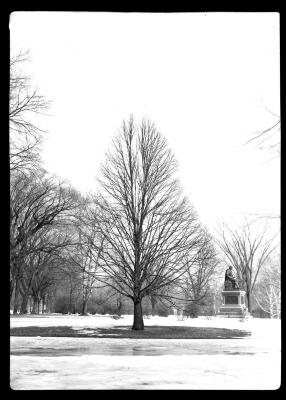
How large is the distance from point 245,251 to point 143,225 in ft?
33.0

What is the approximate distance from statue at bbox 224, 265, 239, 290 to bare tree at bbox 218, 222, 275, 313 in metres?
0.61

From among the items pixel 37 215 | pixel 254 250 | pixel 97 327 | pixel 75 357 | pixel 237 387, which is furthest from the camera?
pixel 254 250

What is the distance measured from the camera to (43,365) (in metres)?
9.95

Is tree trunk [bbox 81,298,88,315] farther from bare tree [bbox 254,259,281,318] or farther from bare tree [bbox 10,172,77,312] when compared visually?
bare tree [bbox 254,259,281,318]

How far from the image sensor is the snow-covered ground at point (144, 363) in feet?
28.7

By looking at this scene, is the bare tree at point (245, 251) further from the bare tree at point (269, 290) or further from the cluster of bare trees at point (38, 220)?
the cluster of bare trees at point (38, 220)

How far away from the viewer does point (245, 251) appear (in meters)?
26.4

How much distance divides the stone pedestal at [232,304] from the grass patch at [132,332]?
8.74m

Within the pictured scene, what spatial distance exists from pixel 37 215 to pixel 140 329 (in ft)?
15.6

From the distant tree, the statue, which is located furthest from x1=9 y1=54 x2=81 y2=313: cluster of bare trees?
the statue

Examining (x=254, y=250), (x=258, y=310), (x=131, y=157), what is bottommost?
(x=258, y=310)

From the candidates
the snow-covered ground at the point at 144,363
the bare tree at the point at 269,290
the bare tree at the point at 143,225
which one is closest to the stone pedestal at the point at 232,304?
the bare tree at the point at 269,290

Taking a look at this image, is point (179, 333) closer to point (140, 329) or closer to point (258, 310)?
point (140, 329)
